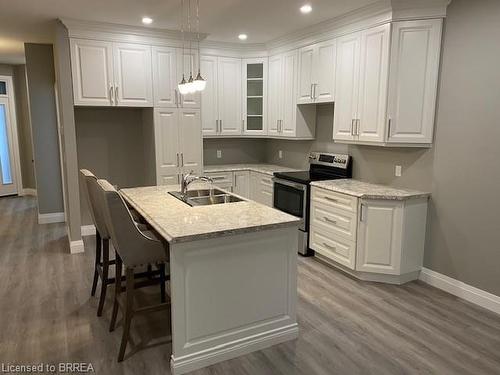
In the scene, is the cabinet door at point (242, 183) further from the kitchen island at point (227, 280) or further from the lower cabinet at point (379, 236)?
the kitchen island at point (227, 280)

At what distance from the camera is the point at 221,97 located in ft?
17.9

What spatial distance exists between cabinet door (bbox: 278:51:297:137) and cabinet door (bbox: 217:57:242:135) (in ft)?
2.36

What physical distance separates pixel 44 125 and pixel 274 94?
353cm

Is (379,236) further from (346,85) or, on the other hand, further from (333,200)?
(346,85)

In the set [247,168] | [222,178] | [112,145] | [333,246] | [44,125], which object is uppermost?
[44,125]

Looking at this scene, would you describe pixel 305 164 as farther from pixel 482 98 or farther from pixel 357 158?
pixel 482 98

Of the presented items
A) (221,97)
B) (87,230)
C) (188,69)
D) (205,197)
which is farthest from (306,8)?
(87,230)

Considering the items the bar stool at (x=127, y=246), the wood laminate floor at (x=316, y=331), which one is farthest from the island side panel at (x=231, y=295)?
the bar stool at (x=127, y=246)

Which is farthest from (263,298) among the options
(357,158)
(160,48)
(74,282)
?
(160,48)

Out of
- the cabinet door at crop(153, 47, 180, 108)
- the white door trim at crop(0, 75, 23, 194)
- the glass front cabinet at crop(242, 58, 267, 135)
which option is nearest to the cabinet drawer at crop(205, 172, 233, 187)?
the glass front cabinet at crop(242, 58, 267, 135)

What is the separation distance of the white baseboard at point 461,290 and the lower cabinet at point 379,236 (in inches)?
5.0

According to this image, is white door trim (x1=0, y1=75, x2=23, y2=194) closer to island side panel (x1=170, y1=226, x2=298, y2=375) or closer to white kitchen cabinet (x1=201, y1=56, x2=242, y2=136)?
white kitchen cabinet (x1=201, y1=56, x2=242, y2=136)

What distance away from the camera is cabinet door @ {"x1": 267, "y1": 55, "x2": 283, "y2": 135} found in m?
5.23

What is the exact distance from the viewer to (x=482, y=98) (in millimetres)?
3148
